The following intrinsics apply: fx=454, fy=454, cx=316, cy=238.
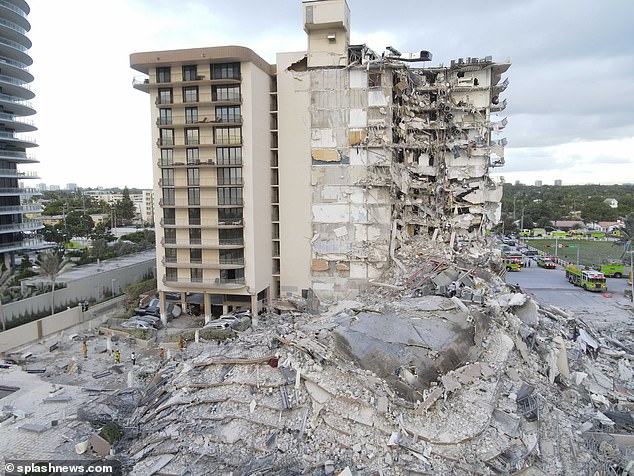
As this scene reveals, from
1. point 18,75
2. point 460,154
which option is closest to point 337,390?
point 460,154

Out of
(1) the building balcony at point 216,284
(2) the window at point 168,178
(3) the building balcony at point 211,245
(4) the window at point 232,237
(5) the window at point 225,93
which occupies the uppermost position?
(5) the window at point 225,93

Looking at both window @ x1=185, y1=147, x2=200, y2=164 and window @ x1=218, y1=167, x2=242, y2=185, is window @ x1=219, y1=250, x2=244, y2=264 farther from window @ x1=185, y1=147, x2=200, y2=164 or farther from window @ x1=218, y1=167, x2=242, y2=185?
window @ x1=185, y1=147, x2=200, y2=164

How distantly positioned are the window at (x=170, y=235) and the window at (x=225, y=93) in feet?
31.1

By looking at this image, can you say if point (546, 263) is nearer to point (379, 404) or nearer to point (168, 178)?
point (168, 178)

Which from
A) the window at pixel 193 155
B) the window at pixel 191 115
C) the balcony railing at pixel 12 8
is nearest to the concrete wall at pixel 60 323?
the window at pixel 193 155

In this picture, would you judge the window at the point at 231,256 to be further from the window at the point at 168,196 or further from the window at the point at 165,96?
the window at the point at 165,96

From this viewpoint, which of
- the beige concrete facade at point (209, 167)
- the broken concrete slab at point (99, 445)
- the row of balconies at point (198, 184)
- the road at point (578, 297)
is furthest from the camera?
the road at point (578, 297)

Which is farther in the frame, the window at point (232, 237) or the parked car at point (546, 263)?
the parked car at point (546, 263)

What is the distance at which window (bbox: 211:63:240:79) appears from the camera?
2936 centimetres

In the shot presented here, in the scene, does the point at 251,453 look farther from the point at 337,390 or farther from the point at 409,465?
the point at 409,465

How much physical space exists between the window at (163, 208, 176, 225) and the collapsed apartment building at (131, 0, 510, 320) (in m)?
0.07

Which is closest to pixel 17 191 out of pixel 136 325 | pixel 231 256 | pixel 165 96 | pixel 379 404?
pixel 165 96

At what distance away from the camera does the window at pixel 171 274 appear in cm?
3175

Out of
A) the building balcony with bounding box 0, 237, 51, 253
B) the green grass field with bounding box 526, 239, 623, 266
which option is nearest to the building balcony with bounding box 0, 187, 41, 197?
the building balcony with bounding box 0, 237, 51, 253
